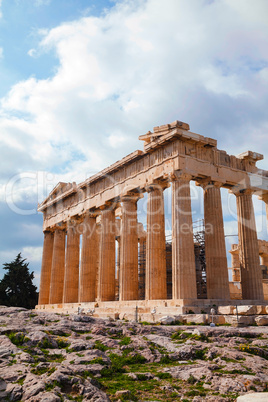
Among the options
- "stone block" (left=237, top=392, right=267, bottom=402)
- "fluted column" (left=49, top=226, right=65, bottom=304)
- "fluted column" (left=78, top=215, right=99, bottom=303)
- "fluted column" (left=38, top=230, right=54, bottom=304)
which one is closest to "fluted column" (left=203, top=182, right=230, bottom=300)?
"fluted column" (left=78, top=215, right=99, bottom=303)

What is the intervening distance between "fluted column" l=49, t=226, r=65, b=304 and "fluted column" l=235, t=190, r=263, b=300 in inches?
740

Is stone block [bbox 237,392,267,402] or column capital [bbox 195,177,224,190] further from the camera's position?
column capital [bbox 195,177,224,190]

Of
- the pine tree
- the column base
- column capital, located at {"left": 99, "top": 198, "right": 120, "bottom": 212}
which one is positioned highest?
column capital, located at {"left": 99, "top": 198, "right": 120, "bottom": 212}

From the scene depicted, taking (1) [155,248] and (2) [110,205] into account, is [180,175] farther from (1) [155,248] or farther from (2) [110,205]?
(2) [110,205]

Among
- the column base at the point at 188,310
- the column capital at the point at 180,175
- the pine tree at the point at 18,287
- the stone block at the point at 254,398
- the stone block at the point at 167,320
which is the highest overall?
the column capital at the point at 180,175

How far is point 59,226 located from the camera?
1515 inches

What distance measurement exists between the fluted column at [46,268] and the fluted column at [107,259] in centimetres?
1268

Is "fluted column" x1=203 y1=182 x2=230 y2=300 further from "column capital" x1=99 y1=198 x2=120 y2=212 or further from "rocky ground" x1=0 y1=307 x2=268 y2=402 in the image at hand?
"rocky ground" x1=0 y1=307 x2=268 y2=402

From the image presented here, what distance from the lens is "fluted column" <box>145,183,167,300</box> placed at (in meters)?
23.6

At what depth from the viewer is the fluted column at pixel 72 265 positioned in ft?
114

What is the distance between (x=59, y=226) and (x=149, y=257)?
1666cm

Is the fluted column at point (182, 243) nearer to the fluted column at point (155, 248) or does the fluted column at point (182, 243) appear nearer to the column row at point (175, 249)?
the column row at point (175, 249)

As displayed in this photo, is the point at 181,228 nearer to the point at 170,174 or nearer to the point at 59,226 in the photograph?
the point at 170,174

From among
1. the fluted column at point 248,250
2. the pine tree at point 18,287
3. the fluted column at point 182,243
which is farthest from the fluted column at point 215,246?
the pine tree at point 18,287
